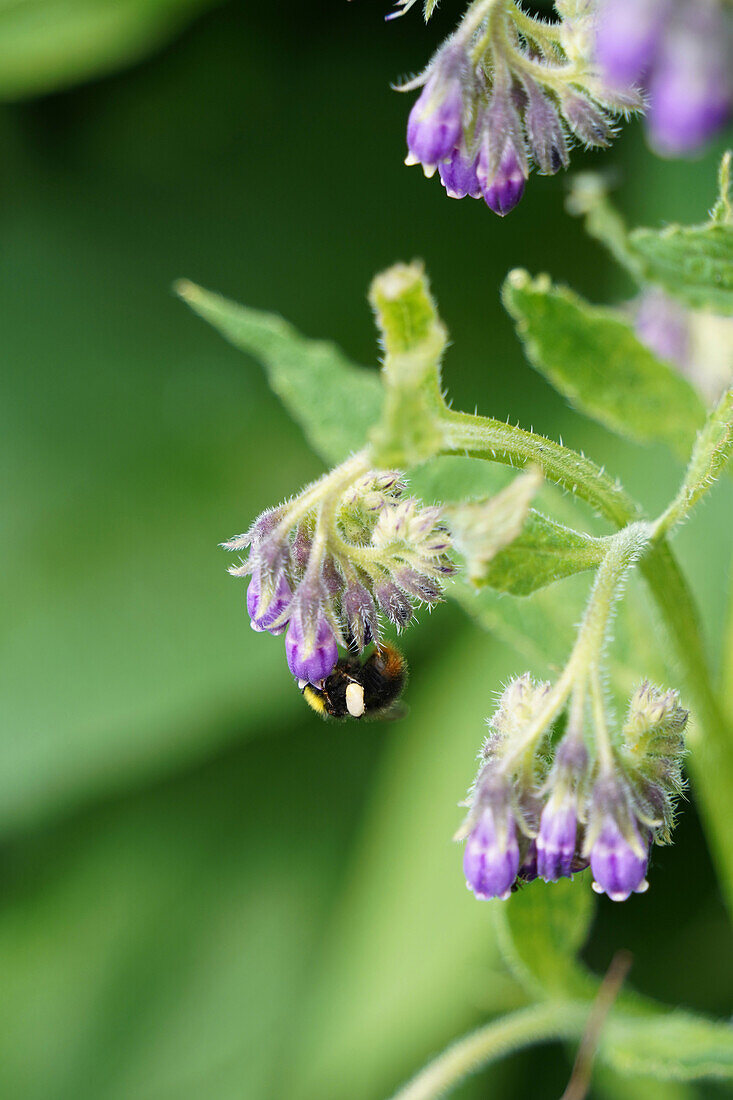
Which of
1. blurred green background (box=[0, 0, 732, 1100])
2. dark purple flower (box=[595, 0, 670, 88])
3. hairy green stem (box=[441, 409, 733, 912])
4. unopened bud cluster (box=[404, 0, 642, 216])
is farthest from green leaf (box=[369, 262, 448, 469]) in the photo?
blurred green background (box=[0, 0, 732, 1100])

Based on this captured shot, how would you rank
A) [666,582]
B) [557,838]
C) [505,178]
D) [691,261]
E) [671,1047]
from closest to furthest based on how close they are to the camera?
[557,838] → [505,178] → [691,261] → [666,582] → [671,1047]

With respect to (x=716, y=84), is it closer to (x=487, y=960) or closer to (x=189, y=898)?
(x=487, y=960)

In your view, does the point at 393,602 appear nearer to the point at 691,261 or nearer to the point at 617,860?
the point at 617,860

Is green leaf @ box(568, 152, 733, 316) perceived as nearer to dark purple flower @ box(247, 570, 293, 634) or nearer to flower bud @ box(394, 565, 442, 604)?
flower bud @ box(394, 565, 442, 604)

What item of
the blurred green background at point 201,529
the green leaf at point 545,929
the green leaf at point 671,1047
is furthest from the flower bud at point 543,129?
the blurred green background at point 201,529

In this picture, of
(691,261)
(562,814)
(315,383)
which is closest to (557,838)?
(562,814)

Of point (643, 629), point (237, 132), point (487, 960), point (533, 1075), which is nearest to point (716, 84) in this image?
point (643, 629)
